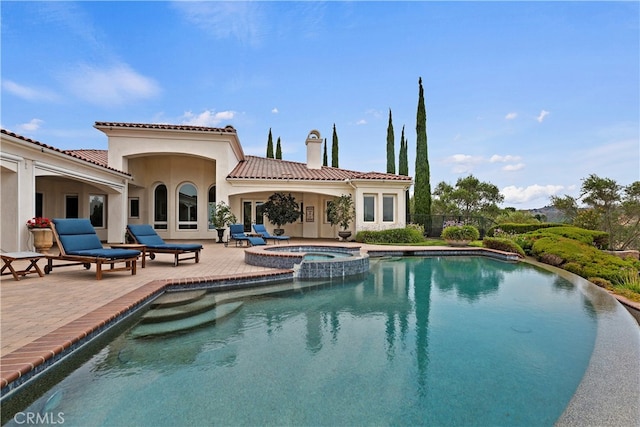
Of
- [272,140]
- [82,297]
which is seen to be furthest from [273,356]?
[272,140]

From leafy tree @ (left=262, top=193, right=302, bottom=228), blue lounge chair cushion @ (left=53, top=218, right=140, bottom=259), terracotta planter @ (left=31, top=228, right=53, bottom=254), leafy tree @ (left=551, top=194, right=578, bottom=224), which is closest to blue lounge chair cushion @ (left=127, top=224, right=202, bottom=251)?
blue lounge chair cushion @ (left=53, top=218, right=140, bottom=259)

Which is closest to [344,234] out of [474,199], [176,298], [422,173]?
[422,173]

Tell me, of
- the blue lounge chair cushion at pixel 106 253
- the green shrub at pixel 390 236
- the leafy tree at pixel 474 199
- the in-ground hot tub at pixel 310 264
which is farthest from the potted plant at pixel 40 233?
the leafy tree at pixel 474 199

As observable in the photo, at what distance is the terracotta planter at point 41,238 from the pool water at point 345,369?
759 centimetres

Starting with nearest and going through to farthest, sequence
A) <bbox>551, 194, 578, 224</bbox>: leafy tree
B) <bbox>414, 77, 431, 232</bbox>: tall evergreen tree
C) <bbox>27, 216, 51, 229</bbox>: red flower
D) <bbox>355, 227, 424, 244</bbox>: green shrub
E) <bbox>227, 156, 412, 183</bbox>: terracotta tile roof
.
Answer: <bbox>27, 216, 51, 229</bbox>: red flower → <bbox>355, 227, 424, 244</bbox>: green shrub → <bbox>227, 156, 412, 183</bbox>: terracotta tile roof → <bbox>551, 194, 578, 224</bbox>: leafy tree → <bbox>414, 77, 431, 232</bbox>: tall evergreen tree

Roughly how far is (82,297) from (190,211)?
47.4ft

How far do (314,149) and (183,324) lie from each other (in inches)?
691

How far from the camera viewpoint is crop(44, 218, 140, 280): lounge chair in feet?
22.2

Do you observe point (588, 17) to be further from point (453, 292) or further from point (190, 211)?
point (190, 211)

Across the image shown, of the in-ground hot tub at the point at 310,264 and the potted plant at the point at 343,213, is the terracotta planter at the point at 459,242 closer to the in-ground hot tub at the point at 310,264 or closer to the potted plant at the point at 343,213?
the potted plant at the point at 343,213

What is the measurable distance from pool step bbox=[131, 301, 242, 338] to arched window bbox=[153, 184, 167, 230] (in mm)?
15054

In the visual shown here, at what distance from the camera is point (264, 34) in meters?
15.0

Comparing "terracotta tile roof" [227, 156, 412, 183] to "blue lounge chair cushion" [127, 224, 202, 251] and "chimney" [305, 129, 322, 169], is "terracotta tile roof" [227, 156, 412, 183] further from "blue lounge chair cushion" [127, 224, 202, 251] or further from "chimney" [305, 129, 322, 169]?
"blue lounge chair cushion" [127, 224, 202, 251]

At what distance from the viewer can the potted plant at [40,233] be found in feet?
30.8
